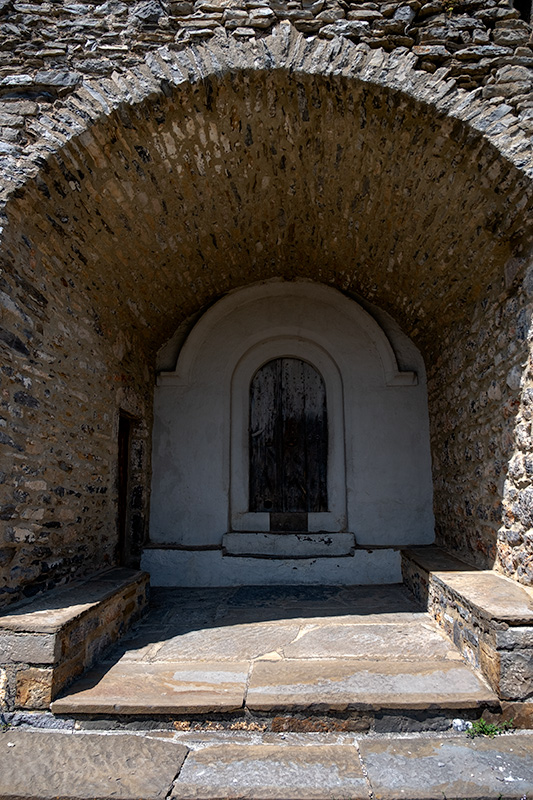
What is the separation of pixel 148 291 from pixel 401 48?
9.33ft

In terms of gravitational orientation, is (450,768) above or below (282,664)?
below

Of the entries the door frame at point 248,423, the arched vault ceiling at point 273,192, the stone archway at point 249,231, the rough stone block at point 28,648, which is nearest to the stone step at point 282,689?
the rough stone block at point 28,648

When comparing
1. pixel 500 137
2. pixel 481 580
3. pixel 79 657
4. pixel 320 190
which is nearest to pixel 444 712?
pixel 481 580

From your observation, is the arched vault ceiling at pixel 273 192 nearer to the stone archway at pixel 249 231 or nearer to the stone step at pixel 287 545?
the stone archway at pixel 249 231

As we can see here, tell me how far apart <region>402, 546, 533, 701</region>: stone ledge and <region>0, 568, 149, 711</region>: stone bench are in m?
2.29

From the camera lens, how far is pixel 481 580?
3535mm

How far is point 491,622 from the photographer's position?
2.78m

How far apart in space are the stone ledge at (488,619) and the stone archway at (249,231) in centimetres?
28

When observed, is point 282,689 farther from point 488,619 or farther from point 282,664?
point 488,619

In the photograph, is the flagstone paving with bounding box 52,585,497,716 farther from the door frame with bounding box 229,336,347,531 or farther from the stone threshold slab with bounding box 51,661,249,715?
the door frame with bounding box 229,336,347,531

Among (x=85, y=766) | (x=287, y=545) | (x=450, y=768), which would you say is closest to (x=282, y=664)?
(x=450, y=768)

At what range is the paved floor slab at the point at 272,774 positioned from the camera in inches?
84.4

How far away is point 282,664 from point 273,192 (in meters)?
3.62

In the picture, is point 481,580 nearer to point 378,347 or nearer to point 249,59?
point 378,347
